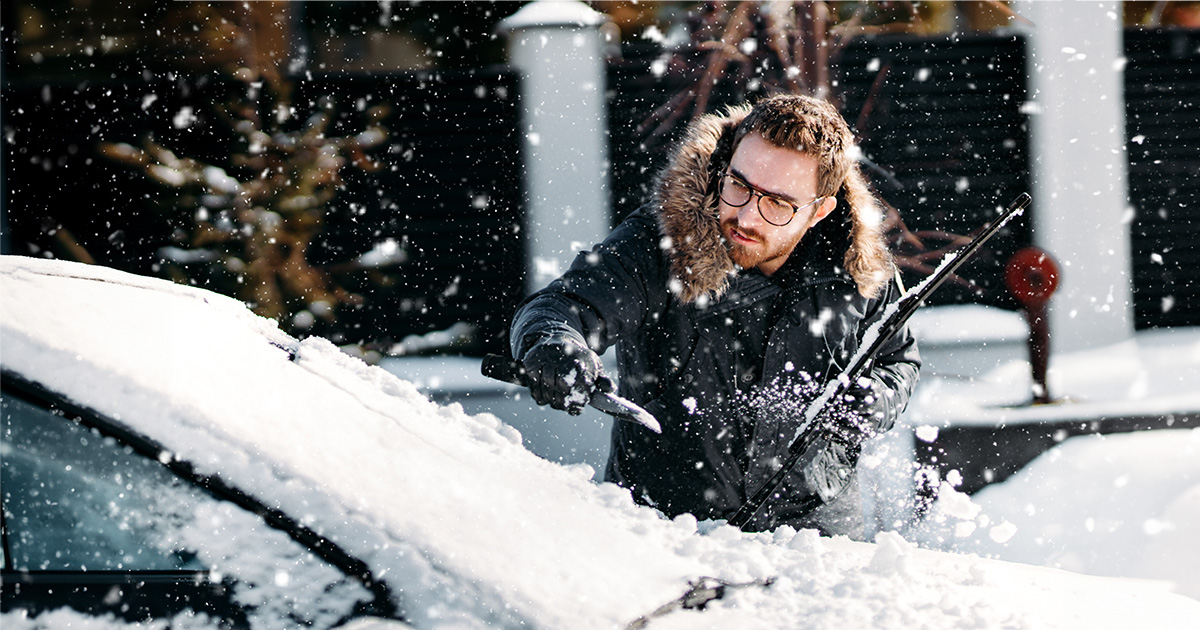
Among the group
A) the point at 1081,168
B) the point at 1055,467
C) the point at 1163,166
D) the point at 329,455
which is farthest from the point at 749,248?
the point at 1163,166

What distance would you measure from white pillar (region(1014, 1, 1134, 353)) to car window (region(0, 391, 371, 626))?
23.2 feet

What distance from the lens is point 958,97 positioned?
708 centimetres

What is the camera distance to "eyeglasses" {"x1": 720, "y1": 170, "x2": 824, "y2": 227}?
2270 millimetres

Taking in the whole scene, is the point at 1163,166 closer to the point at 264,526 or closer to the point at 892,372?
the point at 892,372

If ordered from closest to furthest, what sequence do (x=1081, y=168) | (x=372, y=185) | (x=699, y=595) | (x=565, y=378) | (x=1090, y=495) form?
(x=699, y=595) → (x=565, y=378) → (x=1090, y=495) → (x=372, y=185) → (x=1081, y=168)

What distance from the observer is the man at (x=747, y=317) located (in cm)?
227

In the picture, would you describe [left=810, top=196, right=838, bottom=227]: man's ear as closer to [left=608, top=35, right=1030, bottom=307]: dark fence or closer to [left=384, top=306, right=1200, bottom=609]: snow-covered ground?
[left=384, top=306, right=1200, bottom=609]: snow-covered ground

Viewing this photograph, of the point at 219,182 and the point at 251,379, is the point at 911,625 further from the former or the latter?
the point at 219,182

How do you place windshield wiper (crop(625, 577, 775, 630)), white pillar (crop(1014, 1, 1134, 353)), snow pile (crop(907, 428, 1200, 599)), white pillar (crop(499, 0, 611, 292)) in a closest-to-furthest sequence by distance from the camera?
windshield wiper (crop(625, 577, 775, 630)), snow pile (crop(907, 428, 1200, 599)), white pillar (crop(499, 0, 611, 292)), white pillar (crop(1014, 1, 1134, 353))

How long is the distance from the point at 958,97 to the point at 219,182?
5.88 metres

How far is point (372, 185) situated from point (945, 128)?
15.7 feet

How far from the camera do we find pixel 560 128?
6.38 meters

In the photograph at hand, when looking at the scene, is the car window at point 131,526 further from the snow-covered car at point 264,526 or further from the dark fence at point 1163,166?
the dark fence at point 1163,166

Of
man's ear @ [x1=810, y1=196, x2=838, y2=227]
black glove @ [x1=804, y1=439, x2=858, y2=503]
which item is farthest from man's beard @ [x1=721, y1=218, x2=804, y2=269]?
black glove @ [x1=804, y1=439, x2=858, y2=503]
